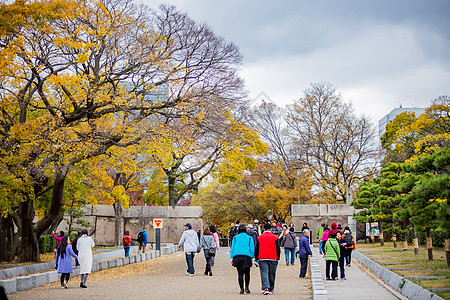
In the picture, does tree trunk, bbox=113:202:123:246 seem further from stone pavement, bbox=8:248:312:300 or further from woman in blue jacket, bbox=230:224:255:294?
woman in blue jacket, bbox=230:224:255:294

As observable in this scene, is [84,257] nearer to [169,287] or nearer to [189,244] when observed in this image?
[169,287]

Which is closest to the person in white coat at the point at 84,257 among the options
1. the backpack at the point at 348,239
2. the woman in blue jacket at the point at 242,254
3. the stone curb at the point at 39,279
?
the stone curb at the point at 39,279

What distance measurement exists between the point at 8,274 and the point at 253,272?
9.03m

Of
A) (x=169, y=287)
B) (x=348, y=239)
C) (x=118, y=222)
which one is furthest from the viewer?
(x=118, y=222)

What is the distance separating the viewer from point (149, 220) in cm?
4322

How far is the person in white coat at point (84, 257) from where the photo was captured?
16594 millimetres

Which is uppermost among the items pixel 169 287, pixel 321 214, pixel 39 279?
pixel 321 214

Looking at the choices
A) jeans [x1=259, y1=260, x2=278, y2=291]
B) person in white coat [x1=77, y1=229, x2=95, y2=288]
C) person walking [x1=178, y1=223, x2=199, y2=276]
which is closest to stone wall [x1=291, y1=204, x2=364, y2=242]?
person walking [x1=178, y1=223, x2=199, y2=276]

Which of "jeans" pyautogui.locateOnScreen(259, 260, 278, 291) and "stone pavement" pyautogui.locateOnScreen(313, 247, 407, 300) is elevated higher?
"jeans" pyautogui.locateOnScreen(259, 260, 278, 291)

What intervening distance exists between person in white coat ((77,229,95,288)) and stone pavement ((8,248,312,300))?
39 centimetres

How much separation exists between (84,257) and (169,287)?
2.83 meters

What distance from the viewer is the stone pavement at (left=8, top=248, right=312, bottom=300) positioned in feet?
45.8

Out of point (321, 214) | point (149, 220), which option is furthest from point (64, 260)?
point (321, 214)

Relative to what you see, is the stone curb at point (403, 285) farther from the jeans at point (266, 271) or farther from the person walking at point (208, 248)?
the person walking at point (208, 248)
